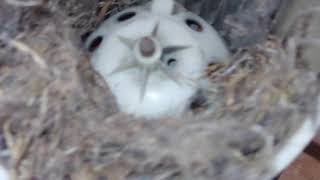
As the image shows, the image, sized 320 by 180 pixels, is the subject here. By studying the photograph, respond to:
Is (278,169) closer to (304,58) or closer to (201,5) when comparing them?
(304,58)

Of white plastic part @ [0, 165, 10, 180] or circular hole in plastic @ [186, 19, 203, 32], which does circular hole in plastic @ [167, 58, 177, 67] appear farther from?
white plastic part @ [0, 165, 10, 180]

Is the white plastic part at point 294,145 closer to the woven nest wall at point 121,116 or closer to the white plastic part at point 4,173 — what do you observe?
the woven nest wall at point 121,116

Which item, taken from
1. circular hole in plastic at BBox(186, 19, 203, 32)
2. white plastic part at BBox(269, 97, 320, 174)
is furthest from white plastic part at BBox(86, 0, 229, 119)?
white plastic part at BBox(269, 97, 320, 174)

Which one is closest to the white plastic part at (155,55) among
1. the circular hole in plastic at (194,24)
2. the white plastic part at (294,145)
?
the circular hole in plastic at (194,24)

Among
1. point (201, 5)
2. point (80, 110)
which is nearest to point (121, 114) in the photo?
point (80, 110)

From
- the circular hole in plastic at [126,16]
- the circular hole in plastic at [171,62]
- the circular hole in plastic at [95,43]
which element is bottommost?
the circular hole in plastic at [95,43]

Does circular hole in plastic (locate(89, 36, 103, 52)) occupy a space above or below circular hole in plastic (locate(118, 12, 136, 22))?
below
